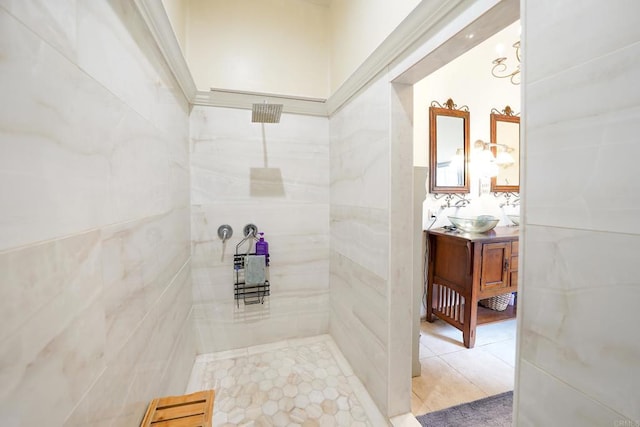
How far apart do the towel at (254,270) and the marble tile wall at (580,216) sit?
1.56 meters

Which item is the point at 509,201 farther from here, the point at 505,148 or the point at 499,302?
the point at 499,302

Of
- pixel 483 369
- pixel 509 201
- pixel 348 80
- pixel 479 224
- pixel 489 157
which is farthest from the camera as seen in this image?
pixel 509 201

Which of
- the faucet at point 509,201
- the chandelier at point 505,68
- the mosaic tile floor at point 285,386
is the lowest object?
the mosaic tile floor at point 285,386

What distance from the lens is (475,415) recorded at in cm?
148

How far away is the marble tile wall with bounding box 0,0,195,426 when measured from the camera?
0.43 metres

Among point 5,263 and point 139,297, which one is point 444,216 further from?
point 5,263

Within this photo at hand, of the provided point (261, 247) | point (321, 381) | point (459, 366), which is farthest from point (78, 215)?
point (459, 366)

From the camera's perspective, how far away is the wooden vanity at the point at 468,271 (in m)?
2.09

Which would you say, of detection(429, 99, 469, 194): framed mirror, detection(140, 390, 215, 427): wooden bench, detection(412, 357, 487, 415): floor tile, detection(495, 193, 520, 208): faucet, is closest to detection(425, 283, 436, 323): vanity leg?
detection(412, 357, 487, 415): floor tile

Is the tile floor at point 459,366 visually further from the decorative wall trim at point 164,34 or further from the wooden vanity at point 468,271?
the decorative wall trim at point 164,34

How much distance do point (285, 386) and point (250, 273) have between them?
0.78 meters

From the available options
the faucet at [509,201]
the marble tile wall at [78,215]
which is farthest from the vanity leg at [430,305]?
the marble tile wall at [78,215]

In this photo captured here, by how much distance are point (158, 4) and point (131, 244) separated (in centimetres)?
94

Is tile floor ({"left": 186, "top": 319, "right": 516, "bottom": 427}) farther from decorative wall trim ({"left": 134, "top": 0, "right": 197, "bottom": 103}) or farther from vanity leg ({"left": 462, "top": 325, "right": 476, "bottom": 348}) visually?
decorative wall trim ({"left": 134, "top": 0, "right": 197, "bottom": 103})
